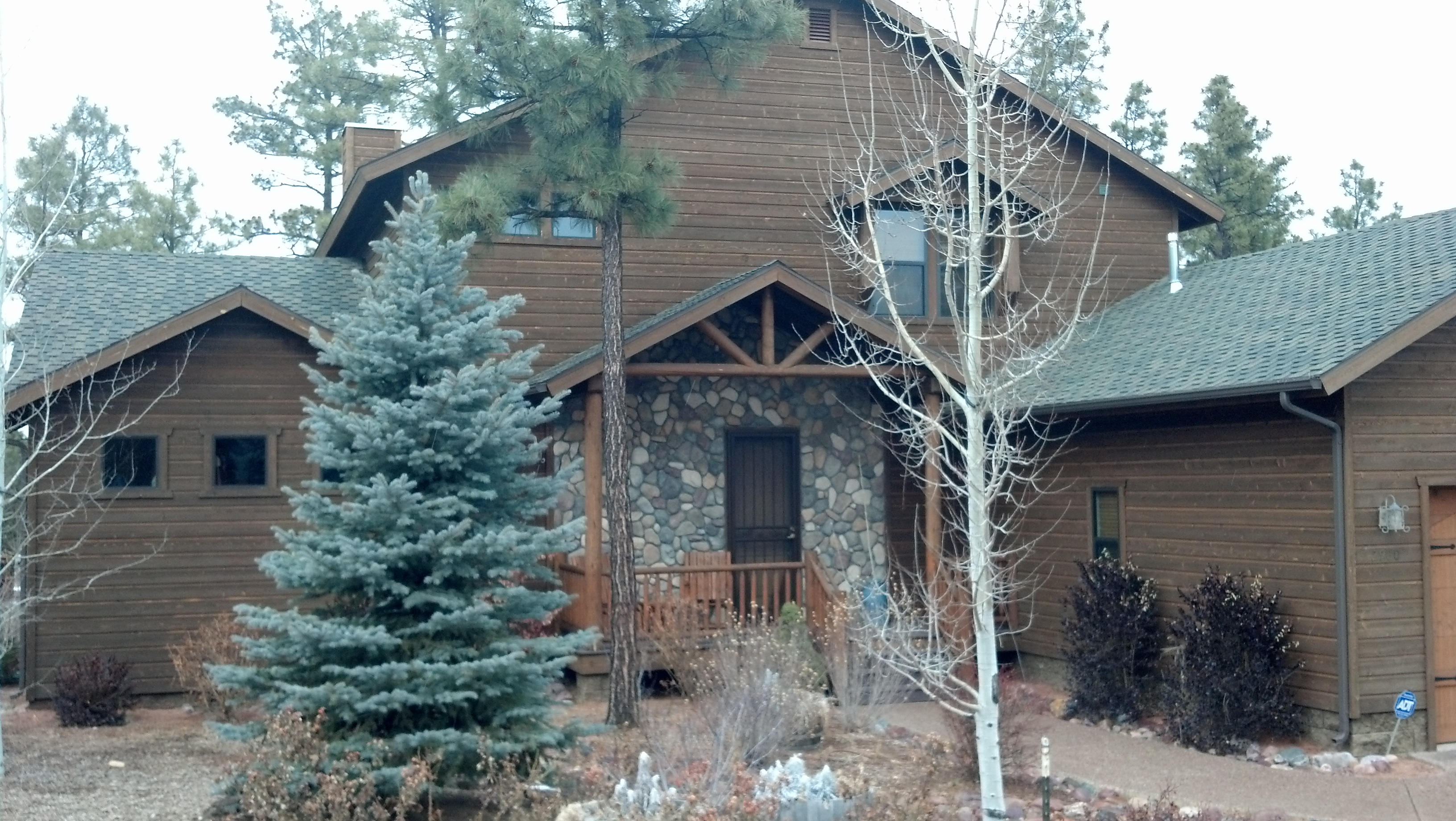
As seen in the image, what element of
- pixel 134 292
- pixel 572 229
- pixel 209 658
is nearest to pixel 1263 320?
pixel 572 229

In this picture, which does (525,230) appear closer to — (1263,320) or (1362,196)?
(1263,320)

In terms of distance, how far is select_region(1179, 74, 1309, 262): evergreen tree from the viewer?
2805 centimetres

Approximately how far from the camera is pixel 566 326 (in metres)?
15.6

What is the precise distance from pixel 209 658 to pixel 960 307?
8986 mm

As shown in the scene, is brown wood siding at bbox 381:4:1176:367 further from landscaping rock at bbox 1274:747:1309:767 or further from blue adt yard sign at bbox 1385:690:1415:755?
landscaping rock at bbox 1274:747:1309:767

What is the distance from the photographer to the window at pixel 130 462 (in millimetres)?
13609

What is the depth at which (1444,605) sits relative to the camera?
11484 millimetres

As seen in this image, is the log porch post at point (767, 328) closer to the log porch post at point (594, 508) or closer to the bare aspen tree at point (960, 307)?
the bare aspen tree at point (960, 307)

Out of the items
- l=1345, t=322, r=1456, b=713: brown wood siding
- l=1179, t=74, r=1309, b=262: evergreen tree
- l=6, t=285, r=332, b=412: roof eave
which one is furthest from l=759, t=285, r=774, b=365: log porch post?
l=1179, t=74, r=1309, b=262: evergreen tree

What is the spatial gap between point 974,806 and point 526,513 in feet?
11.5

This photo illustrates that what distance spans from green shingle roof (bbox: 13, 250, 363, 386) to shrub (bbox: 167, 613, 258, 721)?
281 cm

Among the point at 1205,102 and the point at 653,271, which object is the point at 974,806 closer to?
the point at 653,271

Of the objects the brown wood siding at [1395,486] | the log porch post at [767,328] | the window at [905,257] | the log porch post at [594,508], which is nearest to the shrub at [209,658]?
the log porch post at [594,508]

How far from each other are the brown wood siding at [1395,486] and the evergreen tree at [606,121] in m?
5.79
